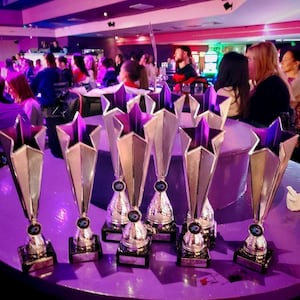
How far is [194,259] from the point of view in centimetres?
100

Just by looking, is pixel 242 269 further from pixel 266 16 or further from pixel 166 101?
pixel 266 16

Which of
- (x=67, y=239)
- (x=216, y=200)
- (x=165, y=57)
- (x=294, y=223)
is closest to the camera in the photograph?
(x=67, y=239)

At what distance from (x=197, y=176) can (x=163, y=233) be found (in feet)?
0.97

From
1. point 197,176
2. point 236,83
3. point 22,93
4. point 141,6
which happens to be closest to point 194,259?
point 197,176

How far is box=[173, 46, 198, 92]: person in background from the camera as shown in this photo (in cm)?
412

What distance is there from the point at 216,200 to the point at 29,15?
1239 centimetres

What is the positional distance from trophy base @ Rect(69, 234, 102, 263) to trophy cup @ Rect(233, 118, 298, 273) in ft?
1.36

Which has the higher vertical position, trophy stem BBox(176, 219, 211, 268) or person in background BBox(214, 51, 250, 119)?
person in background BBox(214, 51, 250, 119)

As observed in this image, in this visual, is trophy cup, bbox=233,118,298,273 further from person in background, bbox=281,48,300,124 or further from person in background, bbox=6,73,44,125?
person in background, bbox=6,73,44,125

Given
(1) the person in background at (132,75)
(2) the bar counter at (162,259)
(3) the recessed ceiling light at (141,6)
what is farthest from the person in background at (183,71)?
(3) the recessed ceiling light at (141,6)

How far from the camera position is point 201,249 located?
1019mm

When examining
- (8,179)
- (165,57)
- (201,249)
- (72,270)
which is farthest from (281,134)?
(165,57)

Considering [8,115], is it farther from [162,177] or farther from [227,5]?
[227,5]

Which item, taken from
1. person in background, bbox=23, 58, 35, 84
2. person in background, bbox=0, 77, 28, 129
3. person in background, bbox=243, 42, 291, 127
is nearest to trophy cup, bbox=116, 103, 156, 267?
person in background, bbox=243, 42, 291, 127
